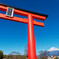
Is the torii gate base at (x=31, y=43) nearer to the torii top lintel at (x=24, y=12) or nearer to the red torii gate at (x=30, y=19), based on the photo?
the red torii gate at (x=30, y=19)

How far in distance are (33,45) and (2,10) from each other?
136 cm

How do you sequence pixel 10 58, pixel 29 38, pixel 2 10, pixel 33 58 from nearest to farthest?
pixel 33 58 → pixel 29 38 → pixel 2 10 → pixel 10 58

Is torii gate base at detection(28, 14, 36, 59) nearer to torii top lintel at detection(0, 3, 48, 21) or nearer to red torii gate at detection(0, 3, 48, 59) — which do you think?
red torii gate at detection(0, 3, 48, 59)

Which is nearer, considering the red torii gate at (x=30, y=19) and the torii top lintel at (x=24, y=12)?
the red torii gate at (x=30, y=19)

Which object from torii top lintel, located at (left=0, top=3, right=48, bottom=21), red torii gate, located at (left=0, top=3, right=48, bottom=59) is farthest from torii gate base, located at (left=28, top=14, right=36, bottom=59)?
torii top lintel, located at (left=0, top=3, right=48, bottom=21)

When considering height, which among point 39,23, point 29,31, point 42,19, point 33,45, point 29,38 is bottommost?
point 33,45

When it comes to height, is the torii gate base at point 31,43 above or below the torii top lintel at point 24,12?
below

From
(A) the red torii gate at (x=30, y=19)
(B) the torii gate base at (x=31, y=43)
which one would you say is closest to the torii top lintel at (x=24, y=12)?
(A) the red torii gate at (x=30, y=19)

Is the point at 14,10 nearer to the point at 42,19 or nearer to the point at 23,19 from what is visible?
the point at 23,19

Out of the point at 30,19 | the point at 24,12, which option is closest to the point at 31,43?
the point at 30,19

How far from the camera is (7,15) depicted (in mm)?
2086

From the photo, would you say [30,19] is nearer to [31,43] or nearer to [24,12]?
[24,12]

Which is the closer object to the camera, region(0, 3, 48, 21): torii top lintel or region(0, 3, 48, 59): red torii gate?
region(0, 3, 48, 59): red torii gate

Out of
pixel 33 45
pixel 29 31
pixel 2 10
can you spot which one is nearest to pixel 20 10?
pixel 2 10
